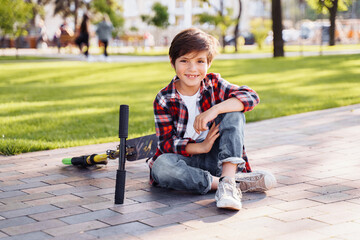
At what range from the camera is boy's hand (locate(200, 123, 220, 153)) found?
3.78 m

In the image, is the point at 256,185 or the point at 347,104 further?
the point at 347,104

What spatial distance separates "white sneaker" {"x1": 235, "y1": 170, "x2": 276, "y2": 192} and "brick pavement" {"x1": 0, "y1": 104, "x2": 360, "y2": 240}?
0.04 metres

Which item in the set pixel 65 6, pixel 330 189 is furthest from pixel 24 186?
pixel 65 6

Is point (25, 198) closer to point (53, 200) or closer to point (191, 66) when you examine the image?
point (53, 200)

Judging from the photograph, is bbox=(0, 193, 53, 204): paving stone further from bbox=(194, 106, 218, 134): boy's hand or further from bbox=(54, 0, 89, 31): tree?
bbox=(54, 0, 89, 31): tree

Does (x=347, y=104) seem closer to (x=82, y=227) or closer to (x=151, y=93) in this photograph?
(x=151, y=93)

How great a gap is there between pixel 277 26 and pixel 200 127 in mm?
16703

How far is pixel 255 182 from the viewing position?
3.80 meters

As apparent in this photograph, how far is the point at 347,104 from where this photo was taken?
27.3 feet

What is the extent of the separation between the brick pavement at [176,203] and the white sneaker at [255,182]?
0.04 meters

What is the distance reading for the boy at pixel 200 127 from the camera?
372 centimetres

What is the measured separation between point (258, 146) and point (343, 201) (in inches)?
77.8

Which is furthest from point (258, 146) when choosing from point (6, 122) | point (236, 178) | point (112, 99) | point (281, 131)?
point (112, 99)

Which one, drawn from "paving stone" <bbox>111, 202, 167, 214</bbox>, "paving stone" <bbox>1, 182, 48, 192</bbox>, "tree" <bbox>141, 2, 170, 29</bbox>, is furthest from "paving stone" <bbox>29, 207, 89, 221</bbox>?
"tree" <bbox>141, 2, 170, 29</bbox>
